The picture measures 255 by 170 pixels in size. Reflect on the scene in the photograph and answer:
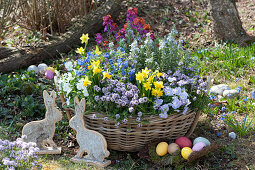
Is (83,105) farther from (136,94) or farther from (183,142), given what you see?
(183,142)

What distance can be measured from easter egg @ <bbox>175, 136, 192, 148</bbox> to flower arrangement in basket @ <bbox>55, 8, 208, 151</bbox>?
0.08 meters

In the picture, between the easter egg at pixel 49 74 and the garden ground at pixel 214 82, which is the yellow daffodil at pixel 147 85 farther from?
the easter egg at pixel 49 74

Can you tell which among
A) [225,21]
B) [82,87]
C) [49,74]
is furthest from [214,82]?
[49,74]

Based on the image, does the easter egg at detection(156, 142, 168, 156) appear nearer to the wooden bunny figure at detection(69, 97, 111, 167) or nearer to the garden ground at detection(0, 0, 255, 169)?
the garden ground at detection(0, 0, 255, 169)

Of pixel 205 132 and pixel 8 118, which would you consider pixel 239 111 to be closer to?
pixel 205 132

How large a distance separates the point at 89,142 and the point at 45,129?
20.8 inches

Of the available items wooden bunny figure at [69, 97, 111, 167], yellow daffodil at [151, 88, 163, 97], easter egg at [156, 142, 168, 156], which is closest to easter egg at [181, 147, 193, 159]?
easter egg at [156, 142, 168, 156]

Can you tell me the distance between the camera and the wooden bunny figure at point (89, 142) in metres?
2.85

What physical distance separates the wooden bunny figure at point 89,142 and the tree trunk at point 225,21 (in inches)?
123

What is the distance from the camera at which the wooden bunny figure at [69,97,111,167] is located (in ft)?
9.35

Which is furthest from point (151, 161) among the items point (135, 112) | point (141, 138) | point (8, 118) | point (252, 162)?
point (8, 118)

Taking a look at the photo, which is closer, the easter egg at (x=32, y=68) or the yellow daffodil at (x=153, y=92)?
the yellow daffodil at (x=153, y=92)

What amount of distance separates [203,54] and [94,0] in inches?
96.2

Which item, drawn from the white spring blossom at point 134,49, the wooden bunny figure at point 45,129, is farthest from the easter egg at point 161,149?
the wooden bunny figure at point 45,129
